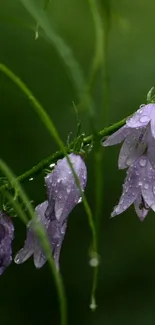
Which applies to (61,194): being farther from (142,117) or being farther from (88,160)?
(88,160)

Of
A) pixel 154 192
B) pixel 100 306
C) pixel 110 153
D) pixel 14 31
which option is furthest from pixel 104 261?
pixel 154 192

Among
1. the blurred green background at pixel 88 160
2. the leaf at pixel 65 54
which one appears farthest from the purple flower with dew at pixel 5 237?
the blurred green background at pixel 88 160

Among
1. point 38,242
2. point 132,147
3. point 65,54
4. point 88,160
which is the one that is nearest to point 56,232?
point 38,242

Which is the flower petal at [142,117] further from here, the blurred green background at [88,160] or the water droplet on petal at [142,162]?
the blurred green background at [88,160]

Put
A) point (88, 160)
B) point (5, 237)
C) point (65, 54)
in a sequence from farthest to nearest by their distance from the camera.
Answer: point (88, 160), point (5, 237), point (65, 54)

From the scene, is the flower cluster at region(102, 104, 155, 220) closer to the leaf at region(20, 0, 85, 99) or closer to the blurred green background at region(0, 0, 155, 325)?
the leaf at region(20, 0, 85, 99)

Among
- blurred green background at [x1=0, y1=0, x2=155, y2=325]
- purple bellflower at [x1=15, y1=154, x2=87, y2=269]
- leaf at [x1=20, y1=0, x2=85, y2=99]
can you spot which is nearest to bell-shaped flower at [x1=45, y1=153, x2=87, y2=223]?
purple bellflower at [x1=15, y1=154, x2=87, y2=269]

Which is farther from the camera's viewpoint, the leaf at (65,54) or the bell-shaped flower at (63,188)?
the bell-shaped flower at (63,188)
